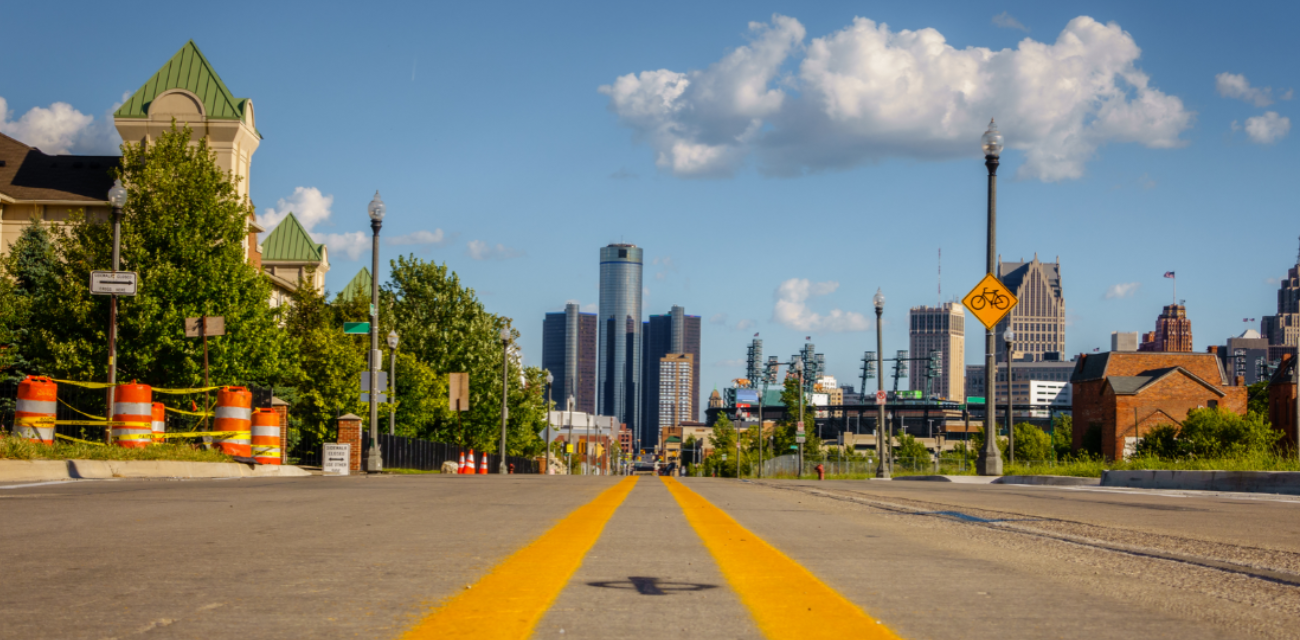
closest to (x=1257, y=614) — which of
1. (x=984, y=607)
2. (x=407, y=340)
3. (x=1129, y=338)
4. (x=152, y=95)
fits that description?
(x=984, y=607)

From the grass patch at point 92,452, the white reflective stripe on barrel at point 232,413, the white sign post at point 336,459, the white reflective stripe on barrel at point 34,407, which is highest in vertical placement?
the white reflective stripe on barrel at point 34,407

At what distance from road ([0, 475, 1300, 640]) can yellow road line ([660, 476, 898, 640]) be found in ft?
0.06

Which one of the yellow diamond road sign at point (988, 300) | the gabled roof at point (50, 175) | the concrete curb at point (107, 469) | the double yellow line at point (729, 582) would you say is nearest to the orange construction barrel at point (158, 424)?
the concrete curb at point (107, 469)

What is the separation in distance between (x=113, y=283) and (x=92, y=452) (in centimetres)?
526

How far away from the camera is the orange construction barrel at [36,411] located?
742 inches

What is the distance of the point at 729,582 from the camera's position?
4504 millimetres

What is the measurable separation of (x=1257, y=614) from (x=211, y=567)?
4397mm

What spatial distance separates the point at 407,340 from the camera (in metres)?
51.5

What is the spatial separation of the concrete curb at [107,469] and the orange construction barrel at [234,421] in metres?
1.65

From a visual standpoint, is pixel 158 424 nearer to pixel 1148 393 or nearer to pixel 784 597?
pixel 784 597

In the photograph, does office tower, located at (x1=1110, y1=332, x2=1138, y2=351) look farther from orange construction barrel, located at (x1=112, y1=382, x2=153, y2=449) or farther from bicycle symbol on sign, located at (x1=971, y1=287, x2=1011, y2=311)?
orange construction barrel, located at (x1=112, y1=382, x2=153, y2=449)

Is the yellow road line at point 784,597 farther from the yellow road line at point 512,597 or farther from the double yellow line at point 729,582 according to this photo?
the yellow road line at point 512,597

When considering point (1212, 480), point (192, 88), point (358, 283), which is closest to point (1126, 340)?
point (358, 283)

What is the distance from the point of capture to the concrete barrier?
16391 mm
